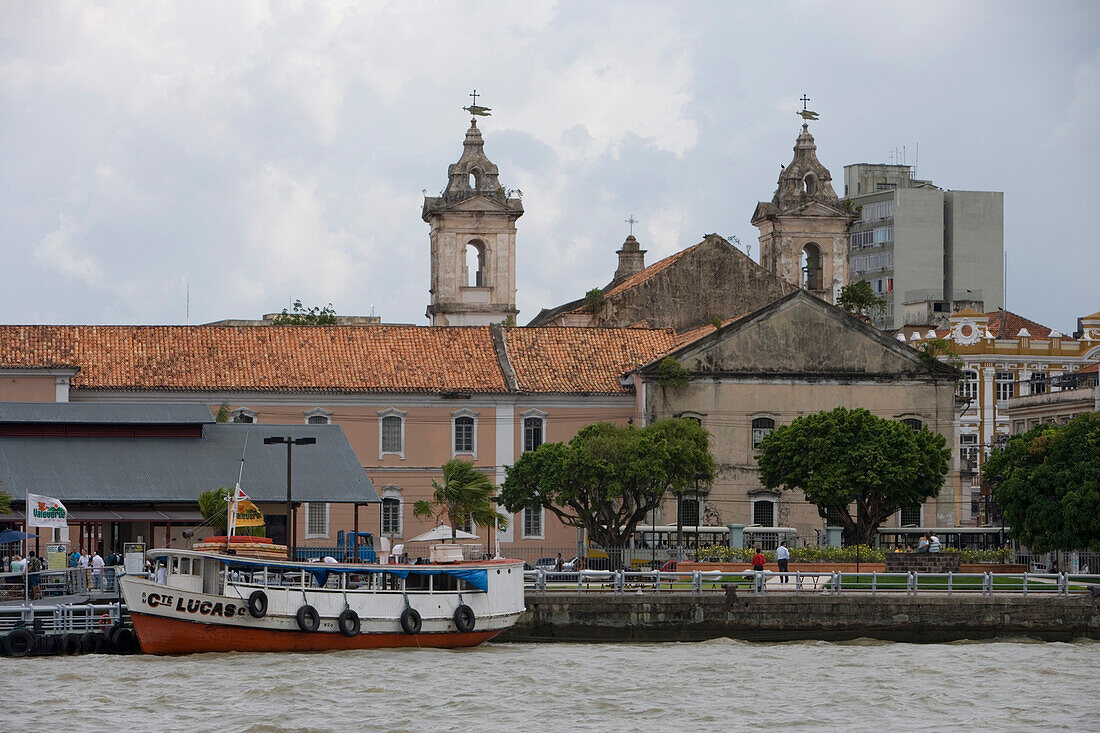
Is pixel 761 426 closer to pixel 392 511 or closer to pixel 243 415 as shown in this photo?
pixel 392 511

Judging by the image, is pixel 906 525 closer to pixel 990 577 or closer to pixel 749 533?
pixel 749 533

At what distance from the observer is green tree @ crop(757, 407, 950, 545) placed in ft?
195

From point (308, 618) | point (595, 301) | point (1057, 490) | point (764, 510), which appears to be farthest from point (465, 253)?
point (308, 618)

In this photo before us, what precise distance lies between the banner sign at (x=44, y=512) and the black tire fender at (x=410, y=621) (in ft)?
29.5

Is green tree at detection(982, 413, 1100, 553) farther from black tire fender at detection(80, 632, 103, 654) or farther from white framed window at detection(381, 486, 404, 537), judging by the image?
black tire fender at detection(80, 632, 103, 654)

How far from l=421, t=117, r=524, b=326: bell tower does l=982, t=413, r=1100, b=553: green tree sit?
25882 millimetres

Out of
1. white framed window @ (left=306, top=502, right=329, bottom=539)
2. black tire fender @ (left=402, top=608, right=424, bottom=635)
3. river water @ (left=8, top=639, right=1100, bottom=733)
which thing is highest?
white framed window @ (left=306, top=502, right=329, bottom=539)

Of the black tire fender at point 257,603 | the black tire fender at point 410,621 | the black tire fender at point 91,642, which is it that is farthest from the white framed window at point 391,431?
the black tire fender at point 91,642

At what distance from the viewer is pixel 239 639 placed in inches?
1624

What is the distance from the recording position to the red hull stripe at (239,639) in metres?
40.4

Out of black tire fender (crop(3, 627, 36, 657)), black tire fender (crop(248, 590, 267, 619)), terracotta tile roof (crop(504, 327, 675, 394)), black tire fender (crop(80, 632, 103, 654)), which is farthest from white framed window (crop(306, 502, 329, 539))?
black tire fender (crop(3, 627, 36, 657))

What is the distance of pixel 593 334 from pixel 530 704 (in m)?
35.8

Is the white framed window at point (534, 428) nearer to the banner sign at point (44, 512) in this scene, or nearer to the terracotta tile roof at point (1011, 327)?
the banner sign at point (44, 512)

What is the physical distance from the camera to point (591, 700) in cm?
3516
